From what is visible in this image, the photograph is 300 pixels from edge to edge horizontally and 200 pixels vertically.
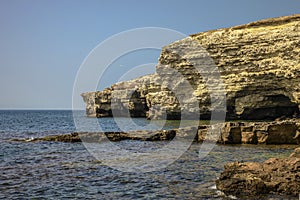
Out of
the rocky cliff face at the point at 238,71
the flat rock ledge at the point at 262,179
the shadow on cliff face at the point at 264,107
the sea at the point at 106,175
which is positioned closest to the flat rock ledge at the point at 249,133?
the sea at the point at 106,175

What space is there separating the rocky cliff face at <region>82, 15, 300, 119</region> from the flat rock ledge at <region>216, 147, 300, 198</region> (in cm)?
3657

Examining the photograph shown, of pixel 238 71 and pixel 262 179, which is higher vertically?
pixel 238 71

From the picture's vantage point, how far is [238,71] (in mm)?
51375

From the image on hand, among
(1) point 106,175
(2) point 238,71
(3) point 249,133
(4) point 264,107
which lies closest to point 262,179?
(1) point 106,175

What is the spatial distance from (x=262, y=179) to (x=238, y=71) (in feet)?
136

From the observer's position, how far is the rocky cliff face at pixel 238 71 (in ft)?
154

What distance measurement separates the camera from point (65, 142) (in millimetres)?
28422

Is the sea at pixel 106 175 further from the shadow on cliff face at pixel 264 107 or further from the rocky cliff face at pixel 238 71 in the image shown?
→ the shadow on cliff face at pixel 264 107

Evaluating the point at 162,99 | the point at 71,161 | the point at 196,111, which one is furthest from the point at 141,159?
the point at 162,99

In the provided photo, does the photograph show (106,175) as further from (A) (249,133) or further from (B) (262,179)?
(A) (249,133)

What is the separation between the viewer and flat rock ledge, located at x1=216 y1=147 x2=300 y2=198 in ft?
36.0

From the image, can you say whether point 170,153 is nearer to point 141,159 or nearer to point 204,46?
point 141,159

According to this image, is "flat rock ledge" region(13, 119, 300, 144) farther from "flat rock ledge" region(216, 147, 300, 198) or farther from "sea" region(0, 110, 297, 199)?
"flat rock ledge" region(216, 147, 300, 198)

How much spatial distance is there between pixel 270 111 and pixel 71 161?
39673mm
